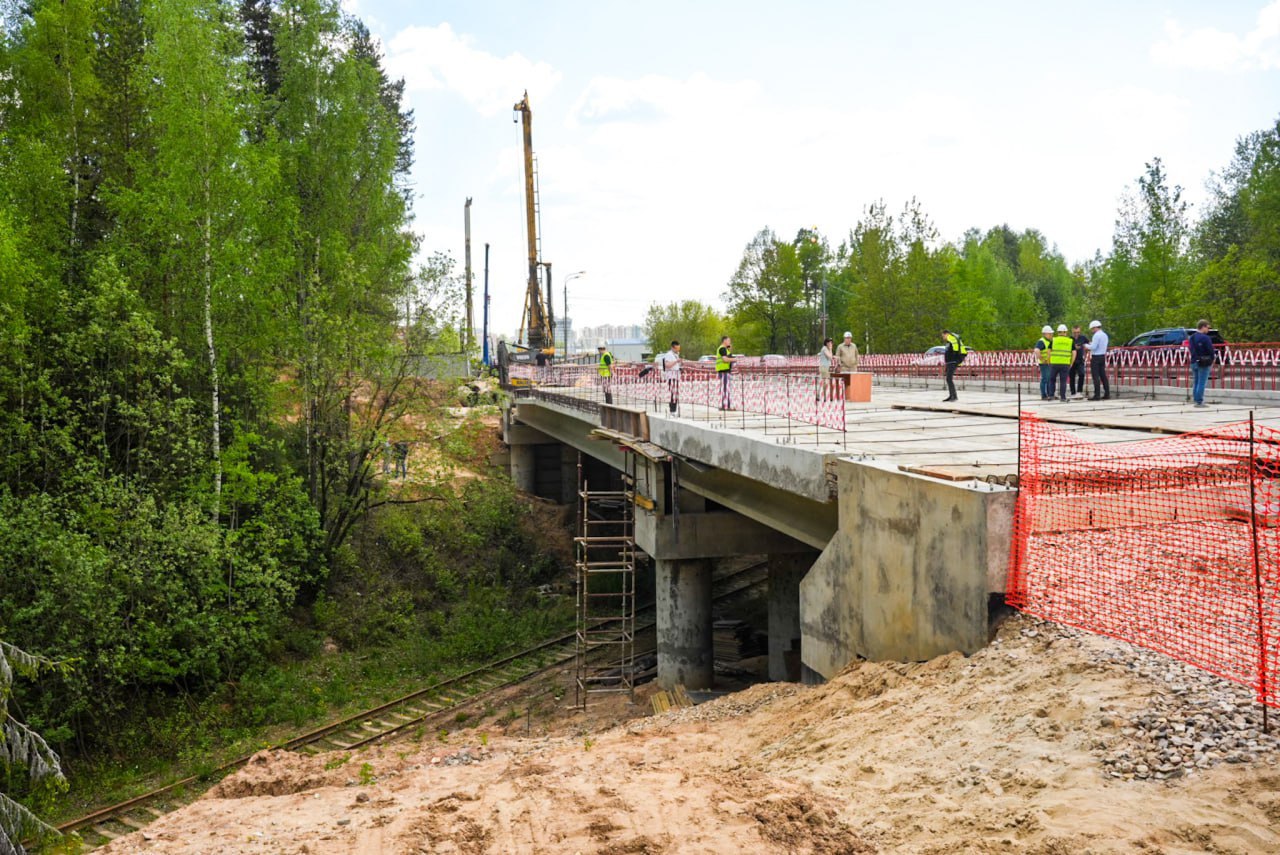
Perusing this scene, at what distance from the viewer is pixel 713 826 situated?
21.7 feet

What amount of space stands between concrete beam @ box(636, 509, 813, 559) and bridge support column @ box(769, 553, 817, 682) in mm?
844

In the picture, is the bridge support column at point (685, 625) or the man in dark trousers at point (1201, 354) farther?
→ the bridge support column at point (685, 625)

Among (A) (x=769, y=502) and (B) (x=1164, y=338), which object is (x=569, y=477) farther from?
(A) (x=769, y=502)

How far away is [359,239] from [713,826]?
23.7 meters

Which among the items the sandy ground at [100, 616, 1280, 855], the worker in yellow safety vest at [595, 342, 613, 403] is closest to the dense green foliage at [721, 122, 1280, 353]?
the worker in yellow safety vest at [595, 342, 613, 403]

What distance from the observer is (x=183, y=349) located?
20.9 metres

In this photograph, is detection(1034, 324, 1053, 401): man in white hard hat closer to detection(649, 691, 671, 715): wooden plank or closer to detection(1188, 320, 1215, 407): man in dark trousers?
detection(1188, 320, 1215, 407): man in dark trousers

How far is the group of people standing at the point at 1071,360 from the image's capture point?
20.9 metres

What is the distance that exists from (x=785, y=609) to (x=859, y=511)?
34.5 feet

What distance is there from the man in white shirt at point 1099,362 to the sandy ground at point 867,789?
13.8m

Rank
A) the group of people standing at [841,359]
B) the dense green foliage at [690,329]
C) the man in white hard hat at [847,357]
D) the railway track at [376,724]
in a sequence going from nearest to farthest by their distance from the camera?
the railway track at [376,724], the group of people standing at [841,359], the man in white hard hat at [847,357], the dense green foliage at [690,329]

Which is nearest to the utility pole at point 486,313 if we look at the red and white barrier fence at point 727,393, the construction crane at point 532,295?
the construction crane at point 532,295

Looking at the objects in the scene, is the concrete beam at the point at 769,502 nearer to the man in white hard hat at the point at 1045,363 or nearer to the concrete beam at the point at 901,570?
the concrete beam at the point at 901,570

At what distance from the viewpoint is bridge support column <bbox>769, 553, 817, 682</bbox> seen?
20.2m
